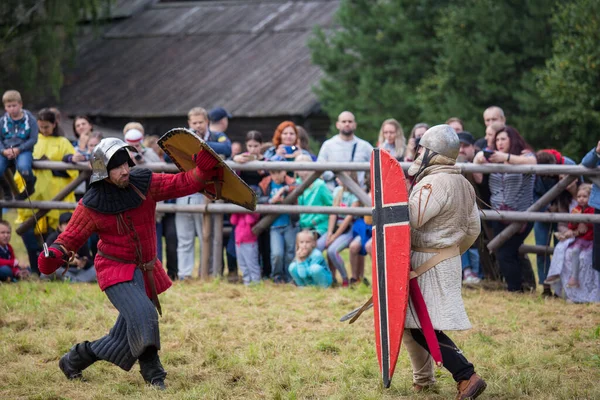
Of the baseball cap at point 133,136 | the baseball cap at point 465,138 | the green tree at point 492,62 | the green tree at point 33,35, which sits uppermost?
the green tree at point 33,35

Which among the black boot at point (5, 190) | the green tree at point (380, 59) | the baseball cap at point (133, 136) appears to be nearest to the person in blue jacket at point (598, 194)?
the baseball cap at point (133, 136)

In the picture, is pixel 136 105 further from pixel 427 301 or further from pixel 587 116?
pixel 427 301

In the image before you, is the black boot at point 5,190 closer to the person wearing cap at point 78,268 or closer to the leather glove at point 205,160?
the person wearing cap at point 78,268

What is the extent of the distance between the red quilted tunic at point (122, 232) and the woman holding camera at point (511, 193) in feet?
11.0

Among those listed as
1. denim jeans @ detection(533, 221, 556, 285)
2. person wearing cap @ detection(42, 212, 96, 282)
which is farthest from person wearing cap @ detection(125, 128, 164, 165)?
denim jeans @ detection(533, 221, 556, 285)

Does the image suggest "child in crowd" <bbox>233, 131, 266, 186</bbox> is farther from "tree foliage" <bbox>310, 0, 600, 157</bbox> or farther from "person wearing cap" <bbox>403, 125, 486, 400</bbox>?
"tree foliage" <bbox>310, 0, 600, 157</bbox>

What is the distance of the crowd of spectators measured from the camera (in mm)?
8383

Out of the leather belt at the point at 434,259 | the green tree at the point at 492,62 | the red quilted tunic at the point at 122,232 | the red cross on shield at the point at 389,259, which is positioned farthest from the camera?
the green tree at the point at 492,62

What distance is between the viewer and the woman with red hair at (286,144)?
9.40 meters

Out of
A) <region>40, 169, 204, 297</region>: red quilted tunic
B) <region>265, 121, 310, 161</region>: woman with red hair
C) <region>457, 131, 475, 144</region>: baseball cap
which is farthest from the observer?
<region>265, 121, 310, 161</region>: woman with red hair

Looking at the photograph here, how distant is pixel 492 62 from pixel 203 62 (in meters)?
10.6

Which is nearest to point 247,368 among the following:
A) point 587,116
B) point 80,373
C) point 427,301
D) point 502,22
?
point 80,373

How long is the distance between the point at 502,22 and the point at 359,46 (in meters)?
3.47

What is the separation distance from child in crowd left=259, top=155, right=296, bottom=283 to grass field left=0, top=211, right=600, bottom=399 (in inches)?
16.9
